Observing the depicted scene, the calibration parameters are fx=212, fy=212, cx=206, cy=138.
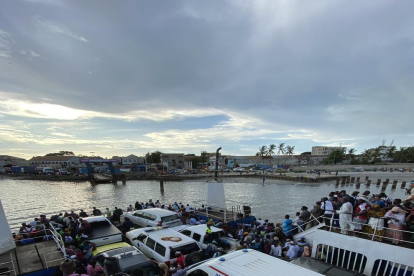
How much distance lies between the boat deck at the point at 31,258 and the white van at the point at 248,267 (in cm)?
452

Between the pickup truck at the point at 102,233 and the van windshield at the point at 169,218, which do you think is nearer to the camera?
the pickup truck at the point at 102,233

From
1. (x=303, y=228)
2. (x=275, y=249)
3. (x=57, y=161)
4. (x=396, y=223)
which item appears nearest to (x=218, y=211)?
(x=303, y=228)

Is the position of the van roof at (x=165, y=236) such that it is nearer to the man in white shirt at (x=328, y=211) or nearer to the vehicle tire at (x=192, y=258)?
the vehicle tire at (x=192, y=258)

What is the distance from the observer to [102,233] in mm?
10250

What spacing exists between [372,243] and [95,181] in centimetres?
6631

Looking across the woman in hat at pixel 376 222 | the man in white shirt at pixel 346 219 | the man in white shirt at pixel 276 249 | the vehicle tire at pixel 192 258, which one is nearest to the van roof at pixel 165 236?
the vehicle tire at pixel 192 258

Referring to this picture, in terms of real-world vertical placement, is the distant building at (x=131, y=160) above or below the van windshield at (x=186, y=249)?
above

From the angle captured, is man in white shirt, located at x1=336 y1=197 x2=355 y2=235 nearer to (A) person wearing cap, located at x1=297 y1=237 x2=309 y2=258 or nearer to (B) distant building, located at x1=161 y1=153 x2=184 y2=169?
(A) person wearing cap, located at x1=297 y1=237 x2=309 y2=258

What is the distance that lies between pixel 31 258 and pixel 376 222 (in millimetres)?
11032

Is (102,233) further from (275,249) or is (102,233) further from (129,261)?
(275,249)

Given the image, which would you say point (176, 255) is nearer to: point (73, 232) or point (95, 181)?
point (73, 232)

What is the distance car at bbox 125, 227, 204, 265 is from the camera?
736 centimetres

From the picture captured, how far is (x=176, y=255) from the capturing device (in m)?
7.03

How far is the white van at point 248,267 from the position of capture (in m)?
4.21
